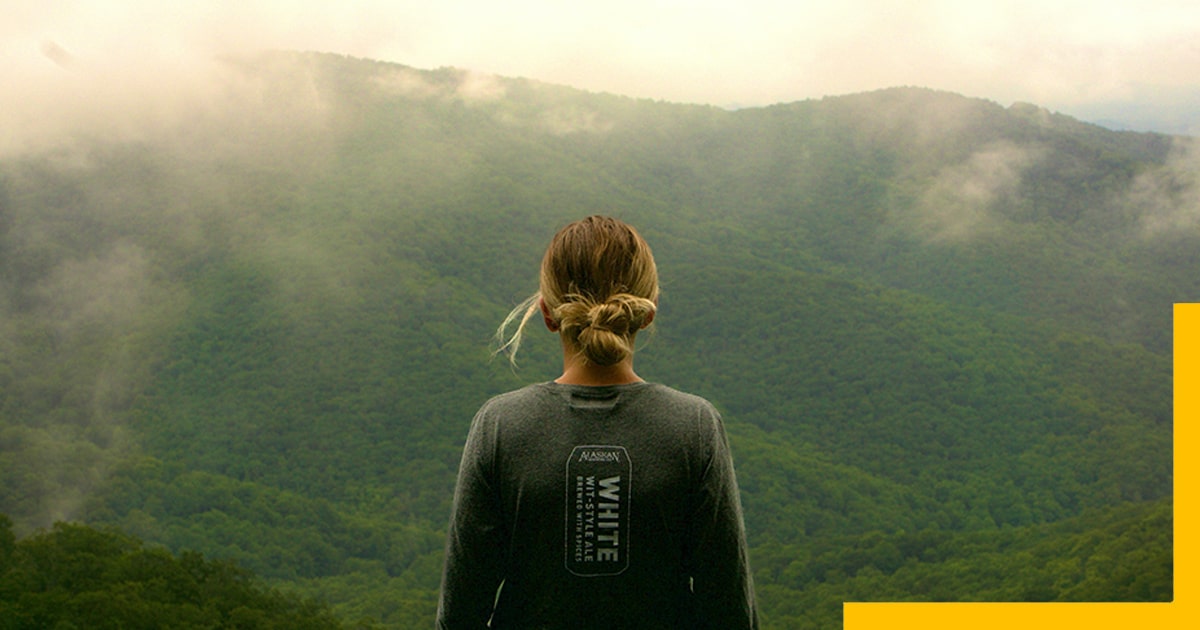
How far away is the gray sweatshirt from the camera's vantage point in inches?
83.7

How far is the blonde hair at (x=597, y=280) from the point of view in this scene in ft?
7.11

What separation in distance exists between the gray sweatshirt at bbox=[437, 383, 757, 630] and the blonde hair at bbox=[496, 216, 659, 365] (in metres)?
0.14

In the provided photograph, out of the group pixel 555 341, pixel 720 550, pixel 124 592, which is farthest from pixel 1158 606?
pixel 555 341

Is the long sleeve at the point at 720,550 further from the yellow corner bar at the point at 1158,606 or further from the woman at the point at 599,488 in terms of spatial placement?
the yellow corner bar at the point at 1158,606

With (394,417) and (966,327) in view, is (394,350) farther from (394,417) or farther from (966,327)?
(966,327)

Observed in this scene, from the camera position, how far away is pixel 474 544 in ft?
7.28

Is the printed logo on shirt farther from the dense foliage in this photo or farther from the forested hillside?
the forested hillside

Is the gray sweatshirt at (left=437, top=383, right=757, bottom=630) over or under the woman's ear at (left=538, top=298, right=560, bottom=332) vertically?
under

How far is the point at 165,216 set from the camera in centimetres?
8912

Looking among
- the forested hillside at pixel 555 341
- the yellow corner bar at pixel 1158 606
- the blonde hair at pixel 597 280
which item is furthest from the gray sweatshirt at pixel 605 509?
the forested hillside at pixel 555 341

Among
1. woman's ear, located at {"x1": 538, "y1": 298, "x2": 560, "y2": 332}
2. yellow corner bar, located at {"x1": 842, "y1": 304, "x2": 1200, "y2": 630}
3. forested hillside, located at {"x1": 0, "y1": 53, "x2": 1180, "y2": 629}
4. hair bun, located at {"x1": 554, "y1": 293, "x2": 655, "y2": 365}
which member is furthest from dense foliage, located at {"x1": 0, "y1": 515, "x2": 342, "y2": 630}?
hair bun, located at {"x1": 554, "y1": 293, "x2": 655, "y2": 365}

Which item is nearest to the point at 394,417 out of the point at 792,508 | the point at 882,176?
the point at 792,508

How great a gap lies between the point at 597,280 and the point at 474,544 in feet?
2.16

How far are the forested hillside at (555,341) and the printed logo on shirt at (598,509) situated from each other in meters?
41.6
